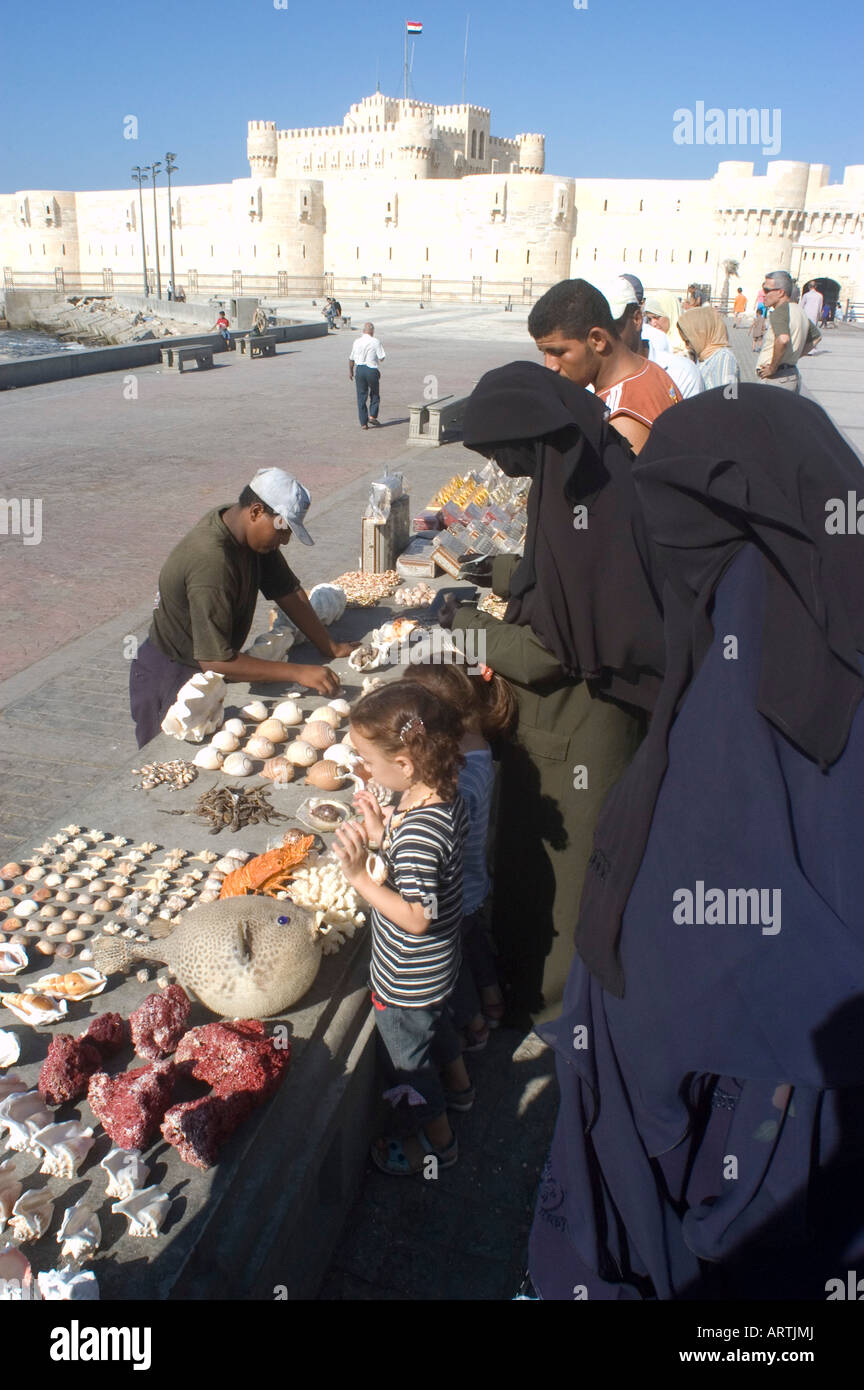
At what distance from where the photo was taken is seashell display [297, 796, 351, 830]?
3086mm

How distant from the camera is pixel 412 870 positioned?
226cm

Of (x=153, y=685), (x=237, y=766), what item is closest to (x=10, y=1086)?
(x=237, y=766)

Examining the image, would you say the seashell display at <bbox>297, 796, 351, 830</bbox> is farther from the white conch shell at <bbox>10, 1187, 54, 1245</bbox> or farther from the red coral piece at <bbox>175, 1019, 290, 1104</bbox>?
the white conch shell at <bbox>10, 1187, 54, 1245</bbox>

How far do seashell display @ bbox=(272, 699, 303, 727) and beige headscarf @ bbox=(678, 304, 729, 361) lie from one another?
4469 mm

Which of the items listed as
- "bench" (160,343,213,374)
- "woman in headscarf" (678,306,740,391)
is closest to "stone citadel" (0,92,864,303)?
"bench" (160,343,213,374)

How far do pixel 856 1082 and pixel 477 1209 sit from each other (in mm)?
1375

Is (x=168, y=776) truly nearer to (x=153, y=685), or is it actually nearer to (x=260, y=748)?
(x=260, y=748)

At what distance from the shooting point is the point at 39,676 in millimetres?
5961

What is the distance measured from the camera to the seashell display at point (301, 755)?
11.3 ft

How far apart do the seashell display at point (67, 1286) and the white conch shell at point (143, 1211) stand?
0.13 metres

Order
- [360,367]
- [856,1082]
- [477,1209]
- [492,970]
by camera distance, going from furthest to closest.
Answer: [360,367] < [492,970] < [477,1209] < [856,1082]
